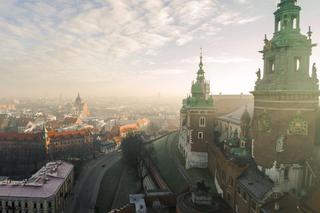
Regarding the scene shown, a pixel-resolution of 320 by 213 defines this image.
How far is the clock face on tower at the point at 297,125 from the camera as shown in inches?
1150

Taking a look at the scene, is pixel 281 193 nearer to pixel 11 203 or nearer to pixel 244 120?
pixel 244 120

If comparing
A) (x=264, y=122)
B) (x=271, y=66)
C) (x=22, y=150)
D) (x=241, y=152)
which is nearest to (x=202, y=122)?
(x=241, y=152)

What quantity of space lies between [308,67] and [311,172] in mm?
10681

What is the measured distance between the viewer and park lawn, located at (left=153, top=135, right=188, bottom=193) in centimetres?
4611

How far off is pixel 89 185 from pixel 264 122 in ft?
153

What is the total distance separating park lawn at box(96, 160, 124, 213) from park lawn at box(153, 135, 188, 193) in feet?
34.6

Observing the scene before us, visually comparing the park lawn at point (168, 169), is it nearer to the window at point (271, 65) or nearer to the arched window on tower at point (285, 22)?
the window at point (271, 65)

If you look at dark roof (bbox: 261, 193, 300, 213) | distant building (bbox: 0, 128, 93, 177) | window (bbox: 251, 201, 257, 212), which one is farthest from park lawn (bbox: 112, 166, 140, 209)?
distant building (bbox: 0, 128, 93, 177)

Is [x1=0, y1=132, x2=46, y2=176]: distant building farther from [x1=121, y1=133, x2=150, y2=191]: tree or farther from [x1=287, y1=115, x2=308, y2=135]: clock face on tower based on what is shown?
[x1=287, y1=115, x2=308, y2=135]: clock face on tower

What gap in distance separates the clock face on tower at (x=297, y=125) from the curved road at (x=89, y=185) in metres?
38.0

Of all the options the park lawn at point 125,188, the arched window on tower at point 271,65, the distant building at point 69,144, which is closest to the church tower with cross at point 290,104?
the arched window on tower at point 271,65

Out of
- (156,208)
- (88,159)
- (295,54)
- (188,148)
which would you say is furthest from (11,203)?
(295,54)

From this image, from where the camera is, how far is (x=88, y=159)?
9050cm

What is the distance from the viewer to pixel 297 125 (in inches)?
1153
